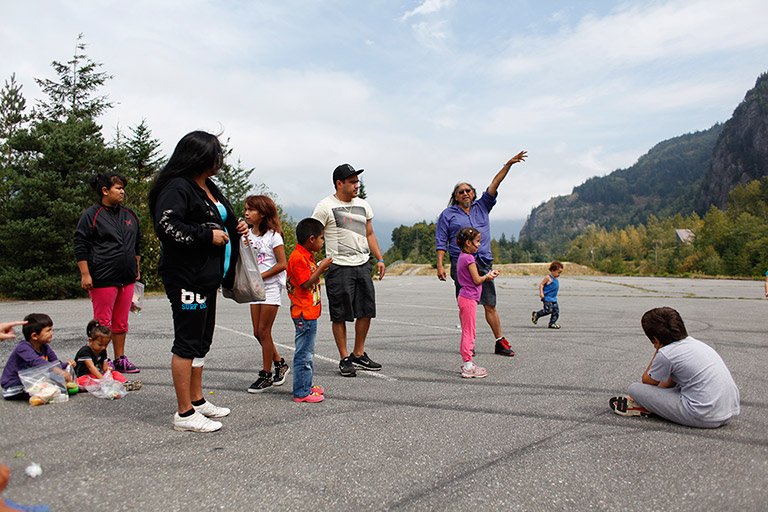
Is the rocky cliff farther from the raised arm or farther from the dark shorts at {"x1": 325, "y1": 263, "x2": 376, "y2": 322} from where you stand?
the dark shorts at {"x1": 325, "y1": 263, "x2": 376, "y2": 322}

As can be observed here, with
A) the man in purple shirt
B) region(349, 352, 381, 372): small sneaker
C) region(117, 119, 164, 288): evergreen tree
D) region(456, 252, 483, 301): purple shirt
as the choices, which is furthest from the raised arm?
region(117, 119, 164, 288): evergreen tree

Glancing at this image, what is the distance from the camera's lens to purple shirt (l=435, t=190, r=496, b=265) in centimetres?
600

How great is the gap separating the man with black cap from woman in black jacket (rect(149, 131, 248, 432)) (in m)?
1.81

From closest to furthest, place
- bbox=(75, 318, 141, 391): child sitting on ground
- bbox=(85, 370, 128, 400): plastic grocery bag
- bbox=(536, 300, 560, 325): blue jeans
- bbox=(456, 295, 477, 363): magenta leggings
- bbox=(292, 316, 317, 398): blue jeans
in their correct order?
bbox=(292, 316, 317, 398): blue jeans, bbox=(85, 370, 128, 400): plastic grocery bag, bbox=(75, 318, 141, 391): child sitting on ground, bbox=(456, 295, 477, 363): magenta leggings, bbox=(536, 300, 560, 325): blue jeans

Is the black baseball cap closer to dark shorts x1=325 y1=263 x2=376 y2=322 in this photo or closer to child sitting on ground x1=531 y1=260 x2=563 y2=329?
dark shorts x1=325 y1=263 x2=376 y2=322

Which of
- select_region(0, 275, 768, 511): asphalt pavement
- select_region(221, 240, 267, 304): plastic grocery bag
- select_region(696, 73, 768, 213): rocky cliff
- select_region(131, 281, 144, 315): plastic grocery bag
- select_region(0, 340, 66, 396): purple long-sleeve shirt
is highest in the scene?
select_region(696, 73, 768, 213): rocky cliff

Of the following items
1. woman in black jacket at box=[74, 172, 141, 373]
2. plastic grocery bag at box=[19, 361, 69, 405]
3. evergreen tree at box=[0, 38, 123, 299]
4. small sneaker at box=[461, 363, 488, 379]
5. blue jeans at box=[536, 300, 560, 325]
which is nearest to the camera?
plastic grocery bag at box=[19, 361, 69, 405]

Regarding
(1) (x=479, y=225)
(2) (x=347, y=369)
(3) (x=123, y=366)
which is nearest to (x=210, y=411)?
(2) (x=347, y=369)

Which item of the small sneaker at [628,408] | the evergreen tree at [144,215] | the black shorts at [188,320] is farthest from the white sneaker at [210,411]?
the evergreen tree at [144,215]

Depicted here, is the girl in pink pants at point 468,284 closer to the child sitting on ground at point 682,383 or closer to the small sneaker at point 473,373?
the small sneaker at point 473,373

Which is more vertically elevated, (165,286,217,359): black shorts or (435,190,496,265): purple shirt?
(435,190,496,265): purple shirt

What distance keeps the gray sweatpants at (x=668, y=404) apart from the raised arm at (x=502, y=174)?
312cm

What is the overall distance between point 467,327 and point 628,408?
1749 mm

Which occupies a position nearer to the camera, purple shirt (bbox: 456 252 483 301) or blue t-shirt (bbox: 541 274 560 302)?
purple shirt (bbox: 456 252 483 301)
